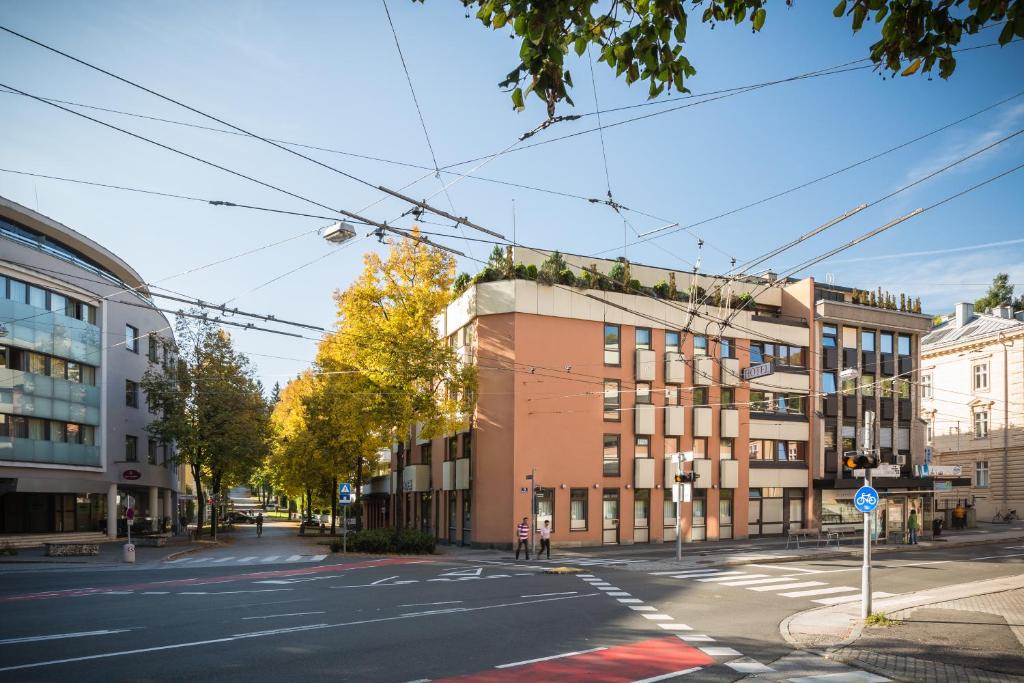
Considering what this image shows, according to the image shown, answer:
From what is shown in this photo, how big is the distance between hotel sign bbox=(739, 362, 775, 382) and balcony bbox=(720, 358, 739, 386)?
1.00 m

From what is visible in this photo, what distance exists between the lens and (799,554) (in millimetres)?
31172

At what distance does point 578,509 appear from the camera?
119ft

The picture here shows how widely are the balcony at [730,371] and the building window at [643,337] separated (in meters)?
4.52

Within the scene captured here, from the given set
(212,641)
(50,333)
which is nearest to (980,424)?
(212,641)

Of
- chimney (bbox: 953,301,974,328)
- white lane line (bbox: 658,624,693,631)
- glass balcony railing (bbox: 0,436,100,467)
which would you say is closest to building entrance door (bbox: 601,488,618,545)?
white lane line (bbox: 658,624,693,631)

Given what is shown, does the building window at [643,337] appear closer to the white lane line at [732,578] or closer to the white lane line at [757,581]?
the white lane line at [732,578]

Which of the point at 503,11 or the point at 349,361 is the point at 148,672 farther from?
the point at 349,361

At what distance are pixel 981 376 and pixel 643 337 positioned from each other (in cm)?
3283

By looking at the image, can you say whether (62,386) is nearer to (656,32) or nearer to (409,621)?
(409,621)

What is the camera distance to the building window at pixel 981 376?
55.7 m

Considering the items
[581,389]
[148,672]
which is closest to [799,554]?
[581,389]

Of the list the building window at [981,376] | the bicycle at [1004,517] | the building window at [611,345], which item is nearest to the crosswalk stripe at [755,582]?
the building window at [611,345]

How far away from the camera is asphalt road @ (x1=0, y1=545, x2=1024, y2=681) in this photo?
35.7 feet

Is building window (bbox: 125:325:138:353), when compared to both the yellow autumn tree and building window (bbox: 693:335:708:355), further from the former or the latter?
building window (bbox: 693:335:708:355)
